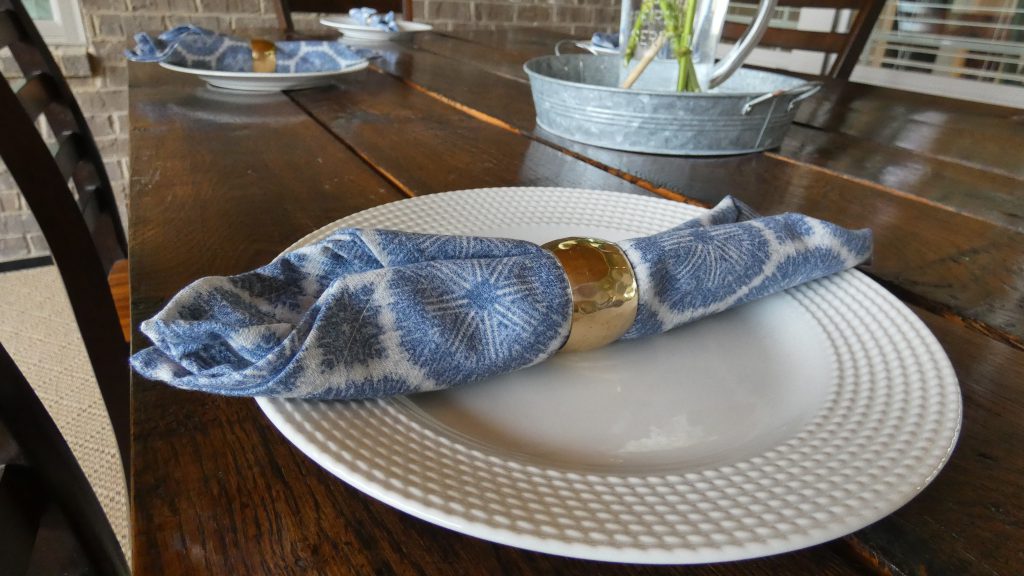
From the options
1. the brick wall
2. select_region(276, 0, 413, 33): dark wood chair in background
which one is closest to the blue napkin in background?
the brick wall

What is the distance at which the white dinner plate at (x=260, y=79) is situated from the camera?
82 centimetres

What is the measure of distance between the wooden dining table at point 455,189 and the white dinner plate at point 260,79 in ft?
0.06

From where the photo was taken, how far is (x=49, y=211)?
67 cm

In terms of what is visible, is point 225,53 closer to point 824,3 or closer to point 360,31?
point 360,31

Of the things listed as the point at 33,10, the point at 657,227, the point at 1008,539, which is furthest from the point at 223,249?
the point at 33,10

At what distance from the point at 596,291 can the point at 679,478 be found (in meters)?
0.10

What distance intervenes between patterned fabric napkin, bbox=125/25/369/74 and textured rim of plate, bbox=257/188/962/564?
2.72 ft

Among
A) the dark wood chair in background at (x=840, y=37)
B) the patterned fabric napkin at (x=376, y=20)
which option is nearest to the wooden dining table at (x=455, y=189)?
the patterned fabric napkin at (x=376, y=20)

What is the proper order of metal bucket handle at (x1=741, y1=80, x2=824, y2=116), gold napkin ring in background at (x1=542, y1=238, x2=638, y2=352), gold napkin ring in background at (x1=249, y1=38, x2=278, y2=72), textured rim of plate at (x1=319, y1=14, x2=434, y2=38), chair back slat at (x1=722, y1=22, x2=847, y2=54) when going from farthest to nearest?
chair back slat at (x1=722, y1=22, x2=847, y2=54), textured rim of plate at (x1=319, y1=14, x2=434, y2=38), gold napkin ring in background at (x1=249, y1=38, x2=278, y2=72), metal bucket handle at (x1=741, y1=80, x2=824, y2=116), gold napkin ring in background at (x1=542, y1=238, x2=638, y2=352)

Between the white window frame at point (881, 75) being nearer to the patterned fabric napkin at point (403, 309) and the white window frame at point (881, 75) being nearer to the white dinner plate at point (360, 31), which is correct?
the white dinner plate at point (360, 31)

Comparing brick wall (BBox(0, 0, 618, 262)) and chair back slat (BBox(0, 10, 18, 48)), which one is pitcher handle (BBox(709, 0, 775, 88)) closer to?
chair back slat (BBox(0, 10, 18, 48))

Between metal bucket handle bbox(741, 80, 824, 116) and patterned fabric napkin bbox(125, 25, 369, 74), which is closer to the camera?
metal bucket handle bbox(741, 80, 824, 116)

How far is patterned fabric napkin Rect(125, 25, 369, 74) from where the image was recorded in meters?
0.90

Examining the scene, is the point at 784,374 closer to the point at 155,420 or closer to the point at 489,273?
the point at 489,273
